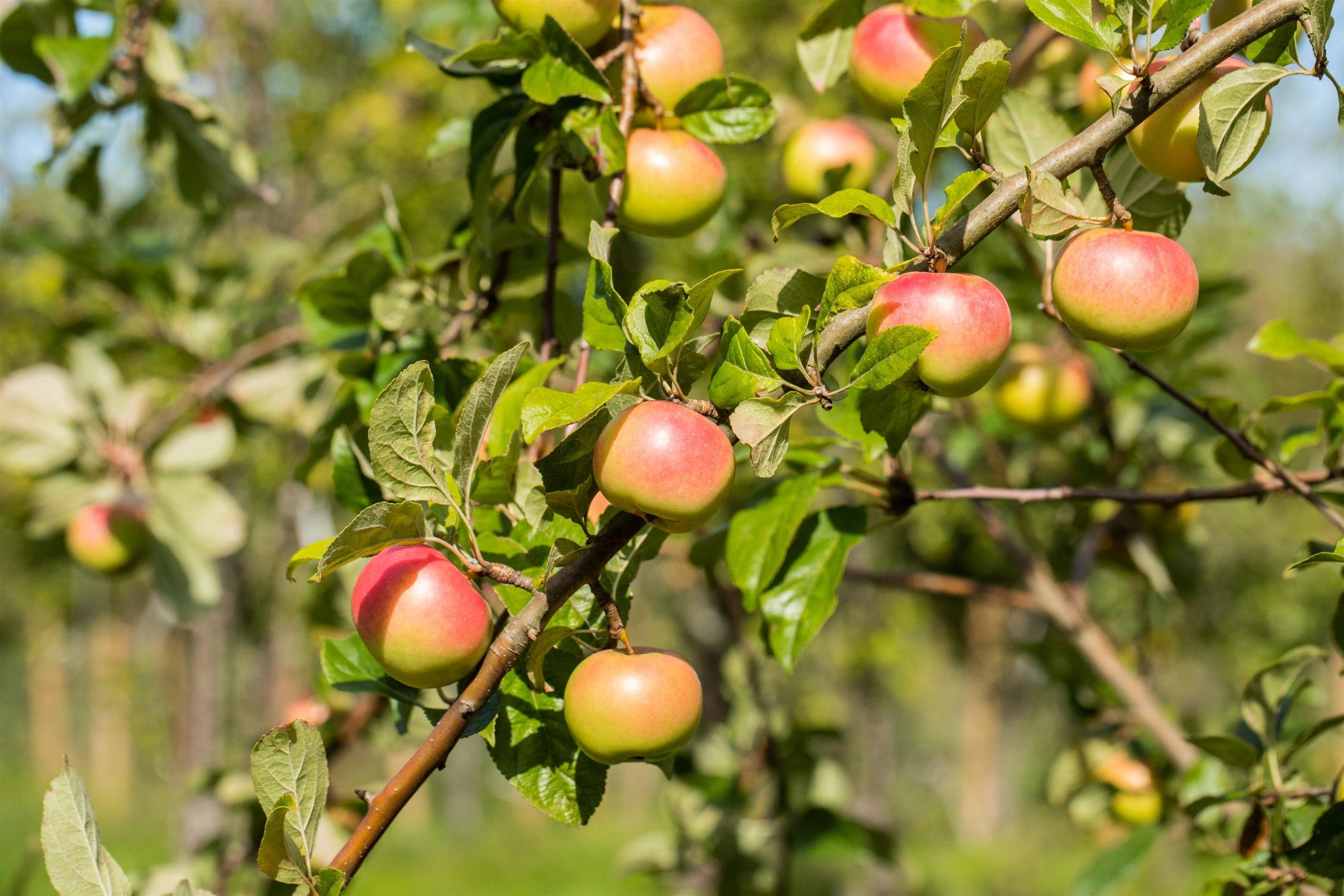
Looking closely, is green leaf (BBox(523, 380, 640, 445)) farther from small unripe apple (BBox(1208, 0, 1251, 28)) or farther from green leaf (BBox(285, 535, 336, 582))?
small unripe apple (BBox(1208, 0, 1251, 28))

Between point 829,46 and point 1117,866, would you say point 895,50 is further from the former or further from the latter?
point 1117,866

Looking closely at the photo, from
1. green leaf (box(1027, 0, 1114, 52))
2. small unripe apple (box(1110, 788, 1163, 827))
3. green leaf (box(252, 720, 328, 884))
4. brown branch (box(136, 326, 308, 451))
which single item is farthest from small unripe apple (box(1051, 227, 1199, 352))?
brown branch (box(136, 326, 308, 451))

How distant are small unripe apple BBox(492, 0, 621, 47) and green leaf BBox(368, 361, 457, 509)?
0.37m

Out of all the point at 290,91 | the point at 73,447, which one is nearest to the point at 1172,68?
the point at 73,447

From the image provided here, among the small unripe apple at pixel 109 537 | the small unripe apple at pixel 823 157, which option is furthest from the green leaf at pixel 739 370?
the small unripe apple at pixel 109 537

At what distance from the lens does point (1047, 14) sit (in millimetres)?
765

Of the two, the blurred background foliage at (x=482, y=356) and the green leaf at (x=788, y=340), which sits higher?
the green leaf at (x=788, y=340)

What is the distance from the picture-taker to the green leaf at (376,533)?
61 centimetres

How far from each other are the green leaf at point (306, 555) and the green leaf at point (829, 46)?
0.72 meters

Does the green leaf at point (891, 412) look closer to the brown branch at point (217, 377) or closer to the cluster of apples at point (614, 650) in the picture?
Answer: the cluster of apples at point (614, 650)

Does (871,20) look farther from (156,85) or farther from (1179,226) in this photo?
(156,85)

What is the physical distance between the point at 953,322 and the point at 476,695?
0.40 metres

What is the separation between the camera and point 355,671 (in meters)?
0.91

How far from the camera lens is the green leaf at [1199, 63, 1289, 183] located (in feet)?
2.32
